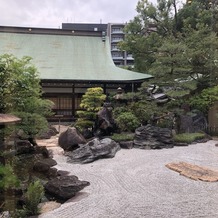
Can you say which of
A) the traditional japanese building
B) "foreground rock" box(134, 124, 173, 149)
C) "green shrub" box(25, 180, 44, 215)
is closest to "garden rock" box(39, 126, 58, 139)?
the traditional japanese building

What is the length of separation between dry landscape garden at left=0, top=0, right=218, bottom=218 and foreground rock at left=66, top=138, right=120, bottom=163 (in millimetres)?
35

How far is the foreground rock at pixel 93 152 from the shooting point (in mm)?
8727

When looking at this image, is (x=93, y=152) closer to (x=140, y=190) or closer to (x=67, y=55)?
(x=140, y=190)

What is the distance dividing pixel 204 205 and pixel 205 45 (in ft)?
35.6

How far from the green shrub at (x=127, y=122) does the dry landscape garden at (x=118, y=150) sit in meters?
0.05

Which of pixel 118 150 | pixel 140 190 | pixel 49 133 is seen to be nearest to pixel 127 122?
pixel 118 150

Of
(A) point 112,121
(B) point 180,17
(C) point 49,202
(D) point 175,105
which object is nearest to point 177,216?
(C) point 49,202

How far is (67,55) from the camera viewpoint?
701 inches

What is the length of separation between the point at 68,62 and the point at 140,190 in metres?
12.5

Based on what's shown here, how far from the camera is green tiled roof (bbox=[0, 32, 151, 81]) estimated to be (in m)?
15.4

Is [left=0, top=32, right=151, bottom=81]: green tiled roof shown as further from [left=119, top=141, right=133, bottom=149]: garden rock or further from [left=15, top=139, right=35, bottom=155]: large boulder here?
[left=15, top=139, right=35, bottom=155]: large boulder

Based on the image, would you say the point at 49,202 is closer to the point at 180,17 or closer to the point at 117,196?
the point at 117,196

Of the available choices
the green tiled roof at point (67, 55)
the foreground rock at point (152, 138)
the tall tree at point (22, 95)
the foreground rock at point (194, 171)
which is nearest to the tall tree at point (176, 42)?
the green tiled roof at point (67, 55)

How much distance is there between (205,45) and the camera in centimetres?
1392
